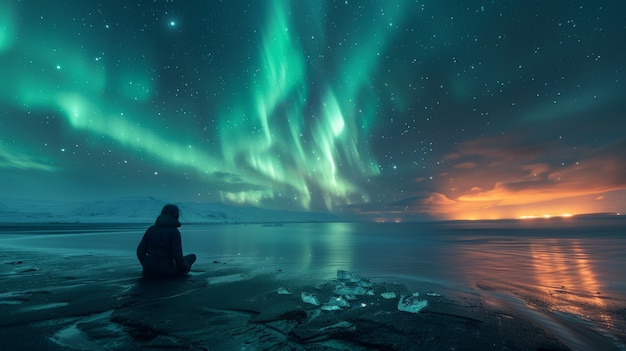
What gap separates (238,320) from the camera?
5.34 m

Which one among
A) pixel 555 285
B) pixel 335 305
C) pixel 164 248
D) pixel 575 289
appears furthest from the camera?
pixel 555 285

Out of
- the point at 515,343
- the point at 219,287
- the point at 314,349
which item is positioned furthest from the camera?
the point at 219,287

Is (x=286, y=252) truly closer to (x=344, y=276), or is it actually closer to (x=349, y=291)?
(x=344, y=276)

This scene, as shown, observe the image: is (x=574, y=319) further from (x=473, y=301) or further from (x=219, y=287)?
(x=219, y=287)

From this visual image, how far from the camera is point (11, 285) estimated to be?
8414 mm

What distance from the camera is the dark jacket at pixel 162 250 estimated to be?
27.0 ft

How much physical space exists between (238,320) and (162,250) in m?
4.54

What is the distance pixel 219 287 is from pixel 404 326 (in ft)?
17.7

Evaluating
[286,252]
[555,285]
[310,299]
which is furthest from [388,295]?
[286,252]

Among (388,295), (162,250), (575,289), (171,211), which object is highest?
(171,211)

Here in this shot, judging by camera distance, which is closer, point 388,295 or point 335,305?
point 335,305

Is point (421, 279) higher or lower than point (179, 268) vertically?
lower

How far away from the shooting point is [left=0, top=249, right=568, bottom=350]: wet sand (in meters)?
4.23

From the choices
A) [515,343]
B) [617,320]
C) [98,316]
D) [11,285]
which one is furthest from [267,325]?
[11,285]
